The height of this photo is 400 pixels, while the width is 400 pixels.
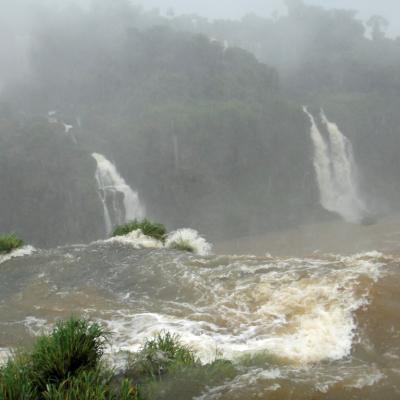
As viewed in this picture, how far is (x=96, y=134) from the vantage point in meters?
38.4

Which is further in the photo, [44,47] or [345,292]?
[44,47]

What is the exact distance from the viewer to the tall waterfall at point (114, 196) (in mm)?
32125

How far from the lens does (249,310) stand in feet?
31.8

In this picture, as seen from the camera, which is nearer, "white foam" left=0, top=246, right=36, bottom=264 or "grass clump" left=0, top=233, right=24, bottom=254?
"white foam" left=0, top=246, right=36, bottom=264

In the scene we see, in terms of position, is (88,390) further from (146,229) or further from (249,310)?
(146,229)

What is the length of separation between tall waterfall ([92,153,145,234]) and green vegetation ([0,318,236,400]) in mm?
25725

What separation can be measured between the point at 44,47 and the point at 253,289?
57.8m

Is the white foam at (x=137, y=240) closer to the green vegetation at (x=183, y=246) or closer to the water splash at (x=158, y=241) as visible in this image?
the water splash at (x=158, y=241)

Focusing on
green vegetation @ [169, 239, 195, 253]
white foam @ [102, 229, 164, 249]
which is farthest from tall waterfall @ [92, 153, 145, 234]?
green vegetation @ [169, 239, 195, 253]

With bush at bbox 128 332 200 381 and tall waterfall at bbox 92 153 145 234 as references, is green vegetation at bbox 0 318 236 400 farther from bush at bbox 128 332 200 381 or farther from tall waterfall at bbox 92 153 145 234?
tall waterfall at bbox 92 153 145 234

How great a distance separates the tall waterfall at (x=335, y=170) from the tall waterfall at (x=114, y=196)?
55.2 ft

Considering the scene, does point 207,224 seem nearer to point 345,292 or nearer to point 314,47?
point 345,292

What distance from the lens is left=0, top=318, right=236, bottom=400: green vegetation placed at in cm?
528

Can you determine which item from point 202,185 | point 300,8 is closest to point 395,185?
point 202,185
